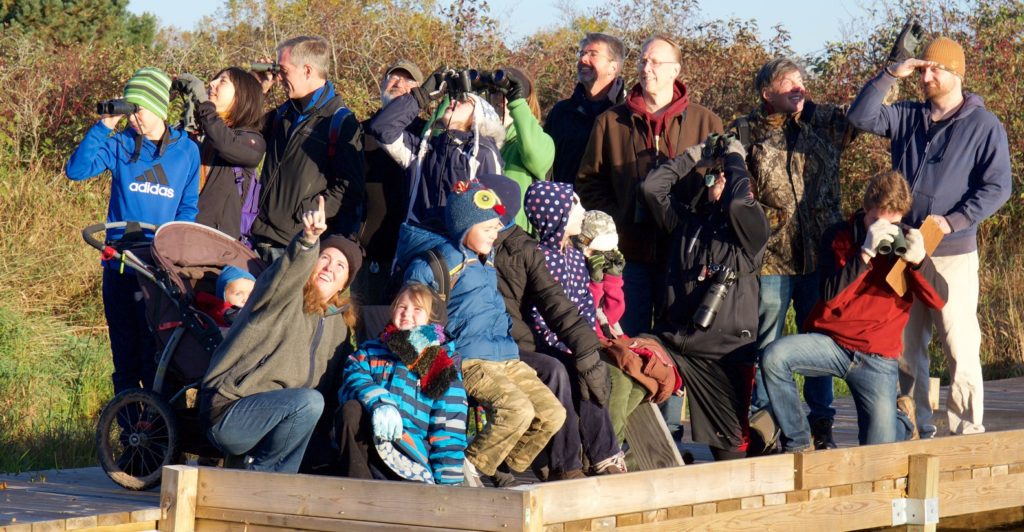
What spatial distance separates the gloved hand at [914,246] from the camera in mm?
6449

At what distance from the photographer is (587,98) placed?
7.82m

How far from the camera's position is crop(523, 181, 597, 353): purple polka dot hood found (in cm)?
636

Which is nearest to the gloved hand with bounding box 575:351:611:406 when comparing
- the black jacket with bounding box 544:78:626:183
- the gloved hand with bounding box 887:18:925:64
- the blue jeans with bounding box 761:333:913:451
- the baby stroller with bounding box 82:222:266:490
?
the blue jeans with bounding box 761:333:913:451

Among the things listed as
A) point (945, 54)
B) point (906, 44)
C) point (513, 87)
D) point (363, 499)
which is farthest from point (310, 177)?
point (945, 54)

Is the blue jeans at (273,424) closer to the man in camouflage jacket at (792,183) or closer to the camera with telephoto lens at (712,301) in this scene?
the camera with telephoto lens at (712,301)

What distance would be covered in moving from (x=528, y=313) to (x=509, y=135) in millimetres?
1233

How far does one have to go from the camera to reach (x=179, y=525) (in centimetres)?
533

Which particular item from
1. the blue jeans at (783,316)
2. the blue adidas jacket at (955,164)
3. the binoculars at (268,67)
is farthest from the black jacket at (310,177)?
the blue adidas jacket at (955,164)

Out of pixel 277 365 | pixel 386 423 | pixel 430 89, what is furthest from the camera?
pixel 430 89

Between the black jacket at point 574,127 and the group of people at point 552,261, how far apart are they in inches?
0.8

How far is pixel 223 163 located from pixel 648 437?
2537 millimetres

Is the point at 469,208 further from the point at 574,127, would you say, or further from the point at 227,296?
the point at 574,127

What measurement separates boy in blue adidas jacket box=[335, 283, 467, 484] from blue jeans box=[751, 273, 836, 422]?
2003 mm

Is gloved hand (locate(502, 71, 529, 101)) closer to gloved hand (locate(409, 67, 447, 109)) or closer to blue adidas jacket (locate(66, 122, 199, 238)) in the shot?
gloved hand (locate(409, 67, 447, 109))
